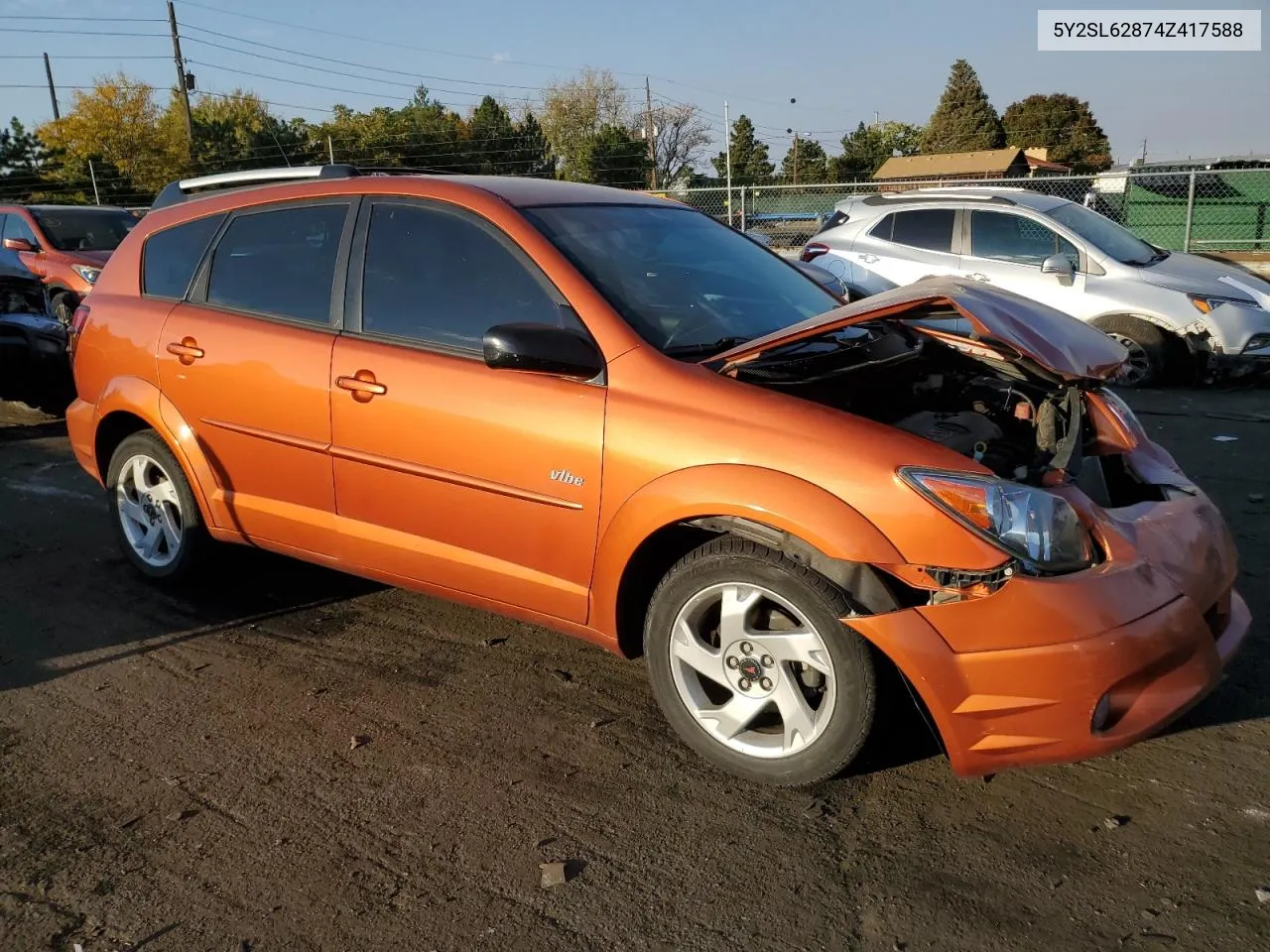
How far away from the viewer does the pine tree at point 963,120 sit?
60.8m

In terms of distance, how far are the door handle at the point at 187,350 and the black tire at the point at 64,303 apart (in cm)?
813

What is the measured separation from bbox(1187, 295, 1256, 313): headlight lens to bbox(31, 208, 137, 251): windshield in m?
11.9

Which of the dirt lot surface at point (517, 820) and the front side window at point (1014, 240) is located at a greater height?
the front side window at point (1014, 240)

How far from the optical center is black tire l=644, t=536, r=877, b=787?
2.77m

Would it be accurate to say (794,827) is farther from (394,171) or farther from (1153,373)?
(1153,373)

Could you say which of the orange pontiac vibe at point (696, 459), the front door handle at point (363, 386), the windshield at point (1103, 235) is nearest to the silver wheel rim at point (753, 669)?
the orange pontiac vibe at point (696, 459)

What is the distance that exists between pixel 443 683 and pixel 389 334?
1.33 meters

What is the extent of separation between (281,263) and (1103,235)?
7.98m

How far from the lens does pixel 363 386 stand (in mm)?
3715

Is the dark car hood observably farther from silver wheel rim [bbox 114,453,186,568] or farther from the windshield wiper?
the windshield wiper

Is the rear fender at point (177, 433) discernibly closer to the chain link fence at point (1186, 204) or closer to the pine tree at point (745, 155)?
the chain link fence at point (1186, 204)

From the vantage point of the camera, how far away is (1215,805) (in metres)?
2.87

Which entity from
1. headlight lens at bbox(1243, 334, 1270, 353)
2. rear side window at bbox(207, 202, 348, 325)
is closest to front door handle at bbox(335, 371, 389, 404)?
rear side window at bbox(207, 202, 348, 325)

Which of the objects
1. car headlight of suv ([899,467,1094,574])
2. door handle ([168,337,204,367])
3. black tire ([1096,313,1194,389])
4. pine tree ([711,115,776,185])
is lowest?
black tire ([1096,313,1194,389])
